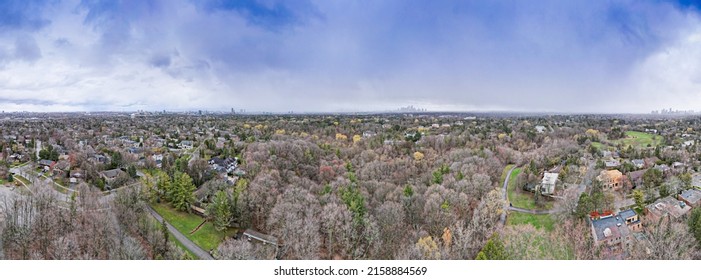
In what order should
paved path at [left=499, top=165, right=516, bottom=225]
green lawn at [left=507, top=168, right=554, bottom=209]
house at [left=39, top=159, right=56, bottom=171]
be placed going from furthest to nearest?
green lawn at [left=507, top=168, right=554, bottom=209] < paved path at [left=499, top=165, right=516, bottom=225] < house at [left=39, top=159, right=56, bottom=171]

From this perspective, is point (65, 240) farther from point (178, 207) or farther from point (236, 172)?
point (236, 172)

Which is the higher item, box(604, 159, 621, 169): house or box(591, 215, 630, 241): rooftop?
box(604, 159, 621, 169): house

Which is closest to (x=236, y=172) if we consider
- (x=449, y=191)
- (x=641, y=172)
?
(x=449, y=191)

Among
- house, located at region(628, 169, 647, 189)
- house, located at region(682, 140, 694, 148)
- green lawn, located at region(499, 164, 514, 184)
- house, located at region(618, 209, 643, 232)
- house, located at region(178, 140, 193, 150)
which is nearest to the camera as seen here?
house, located at region(618, 209, 643, 232)

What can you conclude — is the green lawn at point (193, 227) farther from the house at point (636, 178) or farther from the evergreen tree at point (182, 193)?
the house at point (636, 178)

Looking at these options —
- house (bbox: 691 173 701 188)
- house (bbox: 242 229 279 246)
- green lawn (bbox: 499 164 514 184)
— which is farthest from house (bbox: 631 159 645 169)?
house (bbox: 242 229 279 246)

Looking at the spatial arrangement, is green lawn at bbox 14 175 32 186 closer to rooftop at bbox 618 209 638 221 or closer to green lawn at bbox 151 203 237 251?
green lawn at bbox 151 203 237 251

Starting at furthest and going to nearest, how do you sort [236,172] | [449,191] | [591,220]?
[236,172] → [449,191] → [591,220]
